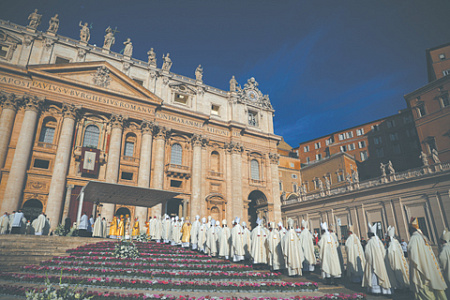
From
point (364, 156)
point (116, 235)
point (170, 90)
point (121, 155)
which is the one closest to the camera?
point (116, 235)

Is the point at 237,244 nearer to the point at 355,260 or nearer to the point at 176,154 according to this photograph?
the point at 355,260

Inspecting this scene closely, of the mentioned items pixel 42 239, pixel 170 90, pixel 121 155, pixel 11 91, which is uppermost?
pixel 170 90

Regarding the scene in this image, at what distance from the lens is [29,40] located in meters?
29.8

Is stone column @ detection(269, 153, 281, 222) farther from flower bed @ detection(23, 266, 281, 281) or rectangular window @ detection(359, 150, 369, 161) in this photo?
flower bed @ detection(23, 266, 281, 281)

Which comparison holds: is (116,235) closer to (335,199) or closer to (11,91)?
(11,91)

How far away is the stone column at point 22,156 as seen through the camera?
2459 centimetres

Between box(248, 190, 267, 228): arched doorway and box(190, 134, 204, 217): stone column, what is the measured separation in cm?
998

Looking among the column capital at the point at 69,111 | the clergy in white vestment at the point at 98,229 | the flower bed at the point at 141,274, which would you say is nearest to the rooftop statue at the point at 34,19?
the column capital at the point at 69,111

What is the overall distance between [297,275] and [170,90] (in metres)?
29.9

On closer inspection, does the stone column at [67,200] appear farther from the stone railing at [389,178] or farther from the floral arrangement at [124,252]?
the stone railing at [389,178]

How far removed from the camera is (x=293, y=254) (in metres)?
13.0

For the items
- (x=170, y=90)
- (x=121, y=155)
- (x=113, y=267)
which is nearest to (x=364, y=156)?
(x=170, y=90)

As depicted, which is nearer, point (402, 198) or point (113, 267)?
A: point (113, 267)

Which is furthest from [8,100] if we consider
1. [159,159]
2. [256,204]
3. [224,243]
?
[256,204]
